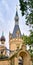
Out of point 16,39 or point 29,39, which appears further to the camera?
point 16,39

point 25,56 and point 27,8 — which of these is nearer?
point 27,8

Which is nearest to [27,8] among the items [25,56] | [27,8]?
[27,8]

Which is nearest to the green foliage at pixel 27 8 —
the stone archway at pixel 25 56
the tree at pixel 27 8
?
the tree at pixel 27 8

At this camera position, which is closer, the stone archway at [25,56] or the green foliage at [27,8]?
the green foliage at [27,8]

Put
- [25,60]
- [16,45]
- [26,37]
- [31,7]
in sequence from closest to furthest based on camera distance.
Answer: [31,7]
[26,37]
[25,60]
[16,45]

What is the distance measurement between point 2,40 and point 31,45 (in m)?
43.8

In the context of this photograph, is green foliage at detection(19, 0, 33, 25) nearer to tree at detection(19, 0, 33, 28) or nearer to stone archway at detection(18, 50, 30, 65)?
tree at detection(19, 0, 33, 28)

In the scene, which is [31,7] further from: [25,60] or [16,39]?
[16,39]

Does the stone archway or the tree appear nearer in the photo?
the tree

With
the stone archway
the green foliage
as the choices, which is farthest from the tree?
the stone archway

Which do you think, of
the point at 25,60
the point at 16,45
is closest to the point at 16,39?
the point at 16,45

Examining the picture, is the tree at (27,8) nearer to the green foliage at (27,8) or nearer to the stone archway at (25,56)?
the green foliage at (27,8)

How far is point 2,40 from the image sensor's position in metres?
57.8

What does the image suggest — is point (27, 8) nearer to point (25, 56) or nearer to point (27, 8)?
point (27, 8)
